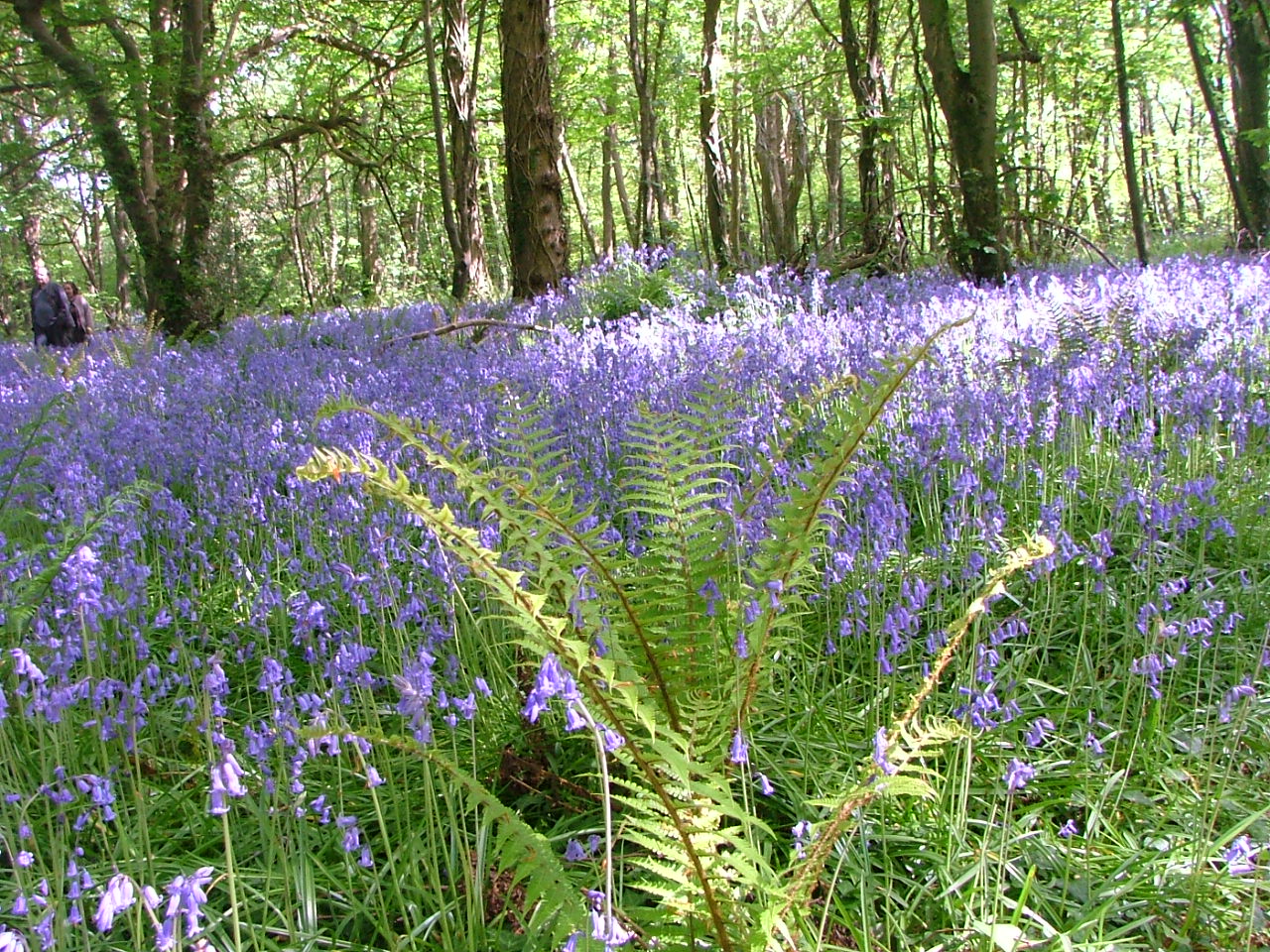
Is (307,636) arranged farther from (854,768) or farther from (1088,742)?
(1088,742)

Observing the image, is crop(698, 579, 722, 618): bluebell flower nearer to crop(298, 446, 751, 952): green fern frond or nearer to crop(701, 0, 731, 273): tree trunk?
crop(298, 446, 751, 952): green fern frond

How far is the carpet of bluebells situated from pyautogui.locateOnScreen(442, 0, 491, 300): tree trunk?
670 centimetres

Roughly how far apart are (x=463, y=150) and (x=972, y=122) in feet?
20.2

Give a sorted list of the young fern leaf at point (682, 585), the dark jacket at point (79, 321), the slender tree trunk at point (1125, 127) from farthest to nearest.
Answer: the dark jacket at point (79, 321) < the slender tree trunk at point (1125, 127) < the young fern leaf at point (682, 585)

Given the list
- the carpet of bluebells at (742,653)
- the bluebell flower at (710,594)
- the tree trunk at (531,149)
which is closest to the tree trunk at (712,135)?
the tree trunk at (531,149)

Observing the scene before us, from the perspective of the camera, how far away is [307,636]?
2100 millimetres

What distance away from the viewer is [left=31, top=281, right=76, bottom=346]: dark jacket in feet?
41.1

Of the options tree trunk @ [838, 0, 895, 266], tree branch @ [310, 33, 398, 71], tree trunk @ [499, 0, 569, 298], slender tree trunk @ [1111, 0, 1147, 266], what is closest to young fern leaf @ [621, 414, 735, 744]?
tree trunk @ [499, 0, 569, 298]

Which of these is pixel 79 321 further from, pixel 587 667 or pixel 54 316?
pixel 587 667

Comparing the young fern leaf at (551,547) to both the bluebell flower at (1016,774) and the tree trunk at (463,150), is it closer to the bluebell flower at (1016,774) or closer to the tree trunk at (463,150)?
the bluebell flower at (1016,774)

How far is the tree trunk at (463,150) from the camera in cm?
1085

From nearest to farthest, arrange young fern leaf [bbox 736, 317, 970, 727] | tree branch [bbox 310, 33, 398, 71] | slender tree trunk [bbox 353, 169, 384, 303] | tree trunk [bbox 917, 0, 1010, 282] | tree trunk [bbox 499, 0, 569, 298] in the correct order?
young fern leaf [bbox 736, 317, 970, 727] < tree trunk [bbox 917, 0, 1010, 282] < tree trunk [bbox 499, 0, 569, 298] < tree branch [bbox 310, 33, 398, 71] < slender tree trunk [bbox 353, 169, 384, 303]

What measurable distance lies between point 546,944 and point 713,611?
718 mm

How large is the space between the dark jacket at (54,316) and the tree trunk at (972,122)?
11545 mm
